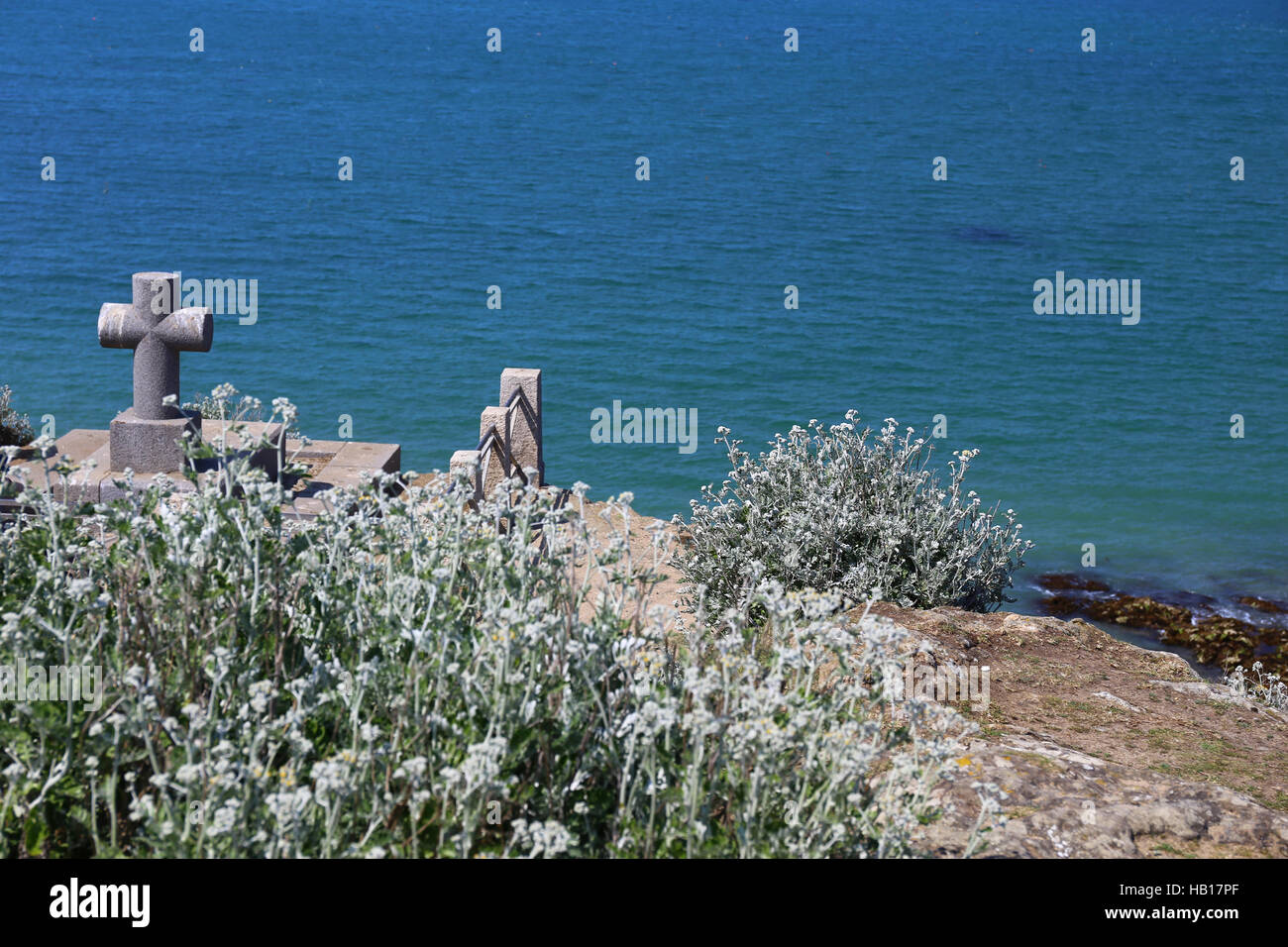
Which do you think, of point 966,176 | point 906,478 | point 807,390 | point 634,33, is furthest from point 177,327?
point 634,33

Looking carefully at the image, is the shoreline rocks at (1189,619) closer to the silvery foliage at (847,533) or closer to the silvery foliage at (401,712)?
the silvery foliage at (847,533)

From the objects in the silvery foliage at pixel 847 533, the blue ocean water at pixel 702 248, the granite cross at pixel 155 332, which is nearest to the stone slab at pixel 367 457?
the granite cross at pixel 155 332

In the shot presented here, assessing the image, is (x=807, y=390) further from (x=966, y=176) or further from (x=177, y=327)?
(x=966, y=176)

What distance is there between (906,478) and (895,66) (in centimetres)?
6787

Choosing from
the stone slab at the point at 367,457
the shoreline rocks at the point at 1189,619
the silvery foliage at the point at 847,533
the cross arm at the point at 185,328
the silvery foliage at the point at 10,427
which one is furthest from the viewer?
the silvery foliage at the point at 10,427

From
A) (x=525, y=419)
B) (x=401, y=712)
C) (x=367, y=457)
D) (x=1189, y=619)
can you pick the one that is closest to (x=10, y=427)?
(x=367, y=457)

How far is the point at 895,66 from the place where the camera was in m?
70.9

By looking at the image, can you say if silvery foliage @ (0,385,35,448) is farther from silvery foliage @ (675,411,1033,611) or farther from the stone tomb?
silvery foliage @ (675,411,1033,611)

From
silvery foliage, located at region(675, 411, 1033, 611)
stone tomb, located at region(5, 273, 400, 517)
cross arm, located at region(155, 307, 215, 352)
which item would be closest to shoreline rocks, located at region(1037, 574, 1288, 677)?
silvery foliage, located at region(675, 411, 1033, 611)

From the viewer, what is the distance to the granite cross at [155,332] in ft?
37.1

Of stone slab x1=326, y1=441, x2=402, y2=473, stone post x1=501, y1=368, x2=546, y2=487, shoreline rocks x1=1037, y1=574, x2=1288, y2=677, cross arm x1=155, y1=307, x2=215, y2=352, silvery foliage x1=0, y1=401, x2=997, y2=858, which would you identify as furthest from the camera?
shoreline rocks x1=1037, y1=574, x2=1288, y2=677

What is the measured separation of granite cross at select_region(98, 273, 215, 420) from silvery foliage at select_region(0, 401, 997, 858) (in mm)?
7722

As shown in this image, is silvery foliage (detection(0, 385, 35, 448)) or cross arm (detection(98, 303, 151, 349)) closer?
cross arm (detection(98, 303, 151, 349))

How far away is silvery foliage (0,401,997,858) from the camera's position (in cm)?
296
